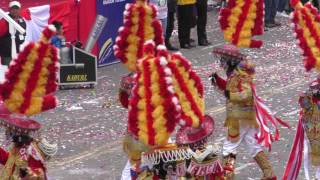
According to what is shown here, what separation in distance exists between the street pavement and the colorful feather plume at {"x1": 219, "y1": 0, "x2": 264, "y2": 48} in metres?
1.88

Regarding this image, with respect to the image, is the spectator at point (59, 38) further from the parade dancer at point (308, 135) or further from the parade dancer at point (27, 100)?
the parade dancer at point (27, 100)

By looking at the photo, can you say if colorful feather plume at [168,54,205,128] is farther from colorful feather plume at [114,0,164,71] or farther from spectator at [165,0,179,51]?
spectator at [165,0,179,51]

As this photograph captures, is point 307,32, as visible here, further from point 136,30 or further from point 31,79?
point 31,79

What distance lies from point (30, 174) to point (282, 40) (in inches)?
478

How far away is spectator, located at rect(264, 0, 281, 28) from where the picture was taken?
19.9 metres

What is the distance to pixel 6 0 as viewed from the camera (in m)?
15.0

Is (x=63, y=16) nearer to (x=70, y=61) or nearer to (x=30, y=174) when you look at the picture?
(x=70, y=61)

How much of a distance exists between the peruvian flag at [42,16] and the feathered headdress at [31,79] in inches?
296

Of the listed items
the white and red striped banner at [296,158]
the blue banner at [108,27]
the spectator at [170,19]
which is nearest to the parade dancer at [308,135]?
the white and red striped banner at [296,158]

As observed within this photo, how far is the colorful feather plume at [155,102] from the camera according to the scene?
6.37m

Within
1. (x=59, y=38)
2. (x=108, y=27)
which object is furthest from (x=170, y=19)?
(x=59, y=38)

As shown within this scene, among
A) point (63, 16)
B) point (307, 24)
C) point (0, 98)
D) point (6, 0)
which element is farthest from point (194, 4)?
point (0, 98)

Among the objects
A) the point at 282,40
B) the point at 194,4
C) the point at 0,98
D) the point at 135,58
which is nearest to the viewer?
the point at 0,98

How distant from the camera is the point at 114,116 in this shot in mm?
12625
